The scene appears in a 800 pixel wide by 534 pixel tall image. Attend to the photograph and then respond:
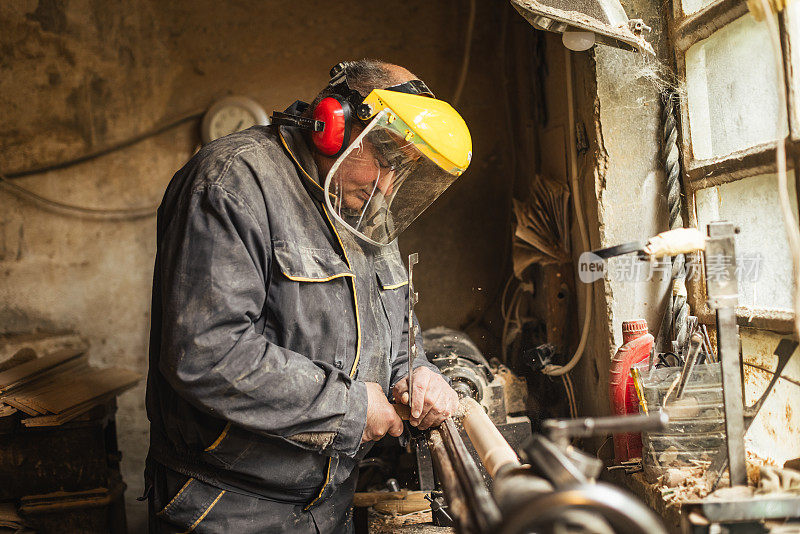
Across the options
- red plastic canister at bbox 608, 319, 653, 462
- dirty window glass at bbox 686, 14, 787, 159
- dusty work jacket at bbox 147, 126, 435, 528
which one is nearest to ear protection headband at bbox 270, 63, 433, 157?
dusty work jacket at bbox 147, 126, 435, 528

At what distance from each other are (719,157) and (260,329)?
61.5 inches

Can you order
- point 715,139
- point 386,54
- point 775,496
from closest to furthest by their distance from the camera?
point 775,496, point 715,139, point 386,54

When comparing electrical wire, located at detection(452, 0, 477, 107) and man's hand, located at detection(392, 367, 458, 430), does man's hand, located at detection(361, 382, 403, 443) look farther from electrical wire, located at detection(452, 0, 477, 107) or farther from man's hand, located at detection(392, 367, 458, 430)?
electrical wire, located at detection(452, 0, 477, 107)

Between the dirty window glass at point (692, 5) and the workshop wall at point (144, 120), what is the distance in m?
2.05

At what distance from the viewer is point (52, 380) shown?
10.7ft

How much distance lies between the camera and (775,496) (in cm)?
117

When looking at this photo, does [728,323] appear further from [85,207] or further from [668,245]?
[85,207]

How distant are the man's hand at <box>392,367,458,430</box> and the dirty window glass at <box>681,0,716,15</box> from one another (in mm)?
→ 1539

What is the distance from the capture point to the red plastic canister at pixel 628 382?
2.07 metres

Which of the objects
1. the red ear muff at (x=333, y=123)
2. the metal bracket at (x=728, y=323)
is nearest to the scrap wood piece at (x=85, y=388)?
the red ear muff at (x=333, y=123)

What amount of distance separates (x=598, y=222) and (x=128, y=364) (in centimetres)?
315

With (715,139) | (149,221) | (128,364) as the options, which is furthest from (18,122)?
(715,139)

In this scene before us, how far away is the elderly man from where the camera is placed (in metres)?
1.63

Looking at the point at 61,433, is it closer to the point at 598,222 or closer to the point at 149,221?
the point at 149,221
